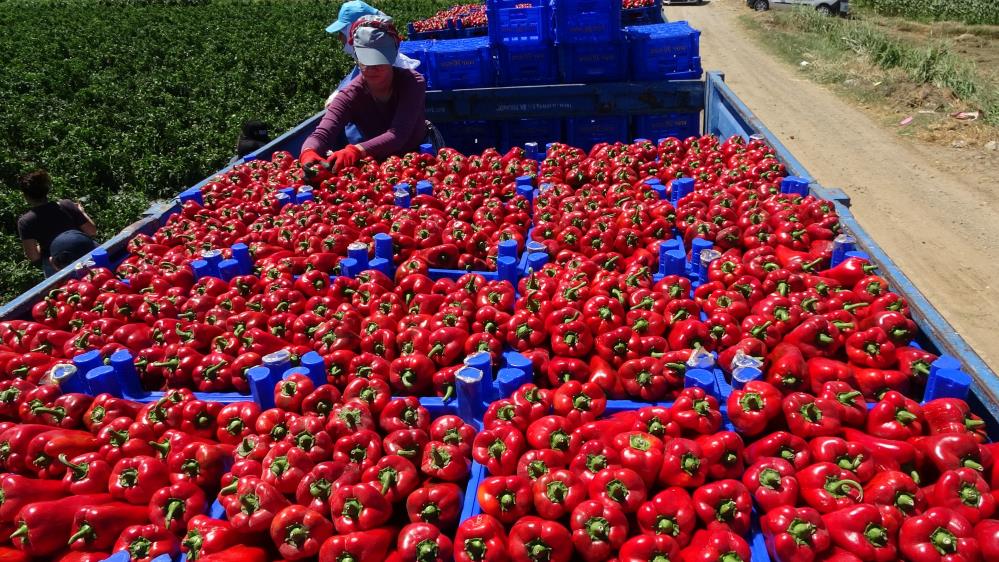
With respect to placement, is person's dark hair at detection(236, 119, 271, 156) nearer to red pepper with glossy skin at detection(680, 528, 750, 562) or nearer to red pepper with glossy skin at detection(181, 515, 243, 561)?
red pepper with glossy skin at detection(181, 515, 243, 561)

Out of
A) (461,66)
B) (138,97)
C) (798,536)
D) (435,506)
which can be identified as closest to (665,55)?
(461,66)

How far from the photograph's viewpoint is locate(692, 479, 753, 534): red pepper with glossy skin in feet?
8.79

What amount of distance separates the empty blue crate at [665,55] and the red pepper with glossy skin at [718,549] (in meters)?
6.25

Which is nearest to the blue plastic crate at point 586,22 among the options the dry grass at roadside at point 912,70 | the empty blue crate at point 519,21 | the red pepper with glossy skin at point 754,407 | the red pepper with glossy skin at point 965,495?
the empty blue crate at point 519,21

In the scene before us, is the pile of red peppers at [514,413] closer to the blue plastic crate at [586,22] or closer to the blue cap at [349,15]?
the blue plastic crate at [586,22]

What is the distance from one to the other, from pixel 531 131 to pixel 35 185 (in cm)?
548

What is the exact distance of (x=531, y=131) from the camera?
8031 mm

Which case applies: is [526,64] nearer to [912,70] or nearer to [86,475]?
[86,475]

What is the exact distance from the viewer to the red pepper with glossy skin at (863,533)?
8.15 feet

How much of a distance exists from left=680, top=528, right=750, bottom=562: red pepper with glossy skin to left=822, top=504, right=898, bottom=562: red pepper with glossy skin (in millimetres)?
365

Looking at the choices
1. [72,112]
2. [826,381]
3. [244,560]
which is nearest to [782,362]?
[826,381]

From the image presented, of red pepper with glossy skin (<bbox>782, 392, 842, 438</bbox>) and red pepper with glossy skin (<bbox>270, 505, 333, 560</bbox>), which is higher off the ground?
red pepper with glossy skin (<bbox>782, 392, 842, 438</bbox>)

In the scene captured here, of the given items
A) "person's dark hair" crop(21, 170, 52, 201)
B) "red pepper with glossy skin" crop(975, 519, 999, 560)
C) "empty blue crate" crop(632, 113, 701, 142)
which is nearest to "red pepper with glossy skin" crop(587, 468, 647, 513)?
"red pepper with glossy skin" crop(975, 519, 999, 560)

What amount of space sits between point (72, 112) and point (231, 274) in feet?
50.0
